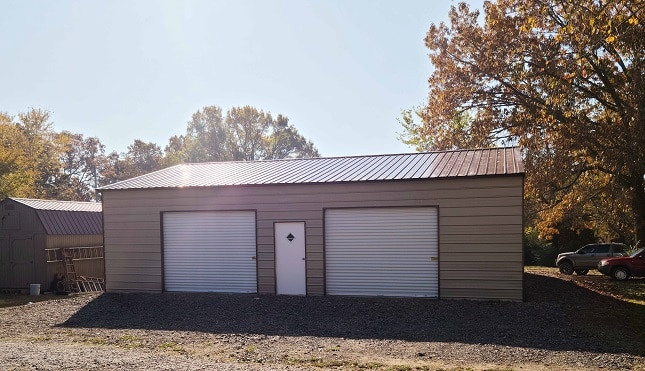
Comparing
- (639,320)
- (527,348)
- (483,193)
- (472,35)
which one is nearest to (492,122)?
(472,35)

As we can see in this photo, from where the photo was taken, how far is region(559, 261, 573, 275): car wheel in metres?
21.8

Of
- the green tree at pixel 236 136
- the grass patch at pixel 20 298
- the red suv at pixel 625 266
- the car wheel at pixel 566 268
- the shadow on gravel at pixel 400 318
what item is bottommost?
the car wheel at pixel 566 268

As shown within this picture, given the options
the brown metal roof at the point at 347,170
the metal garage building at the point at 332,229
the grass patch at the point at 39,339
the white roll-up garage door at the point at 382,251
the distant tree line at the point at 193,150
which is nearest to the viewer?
the grass patch at the point at 39,339

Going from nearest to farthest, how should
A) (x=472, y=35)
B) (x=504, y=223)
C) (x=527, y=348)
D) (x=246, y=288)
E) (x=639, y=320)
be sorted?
(x=527, y=348) → (x=639, y=320) → (x=504, y=223) → (x=246, y=288) → (x=472, y=35)

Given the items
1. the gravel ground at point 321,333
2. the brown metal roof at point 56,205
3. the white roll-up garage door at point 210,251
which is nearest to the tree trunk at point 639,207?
the gravel ground at point 321,333

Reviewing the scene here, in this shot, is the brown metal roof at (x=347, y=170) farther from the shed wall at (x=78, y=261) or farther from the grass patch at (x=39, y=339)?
the grass patch at (x=39, y=339)

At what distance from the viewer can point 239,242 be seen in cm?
1404

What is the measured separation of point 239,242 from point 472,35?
33.4ft

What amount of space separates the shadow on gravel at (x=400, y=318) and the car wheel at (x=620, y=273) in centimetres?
588

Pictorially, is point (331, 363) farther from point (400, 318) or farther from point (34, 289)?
point (34, 289)

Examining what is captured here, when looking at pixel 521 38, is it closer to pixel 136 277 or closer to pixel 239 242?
pixel 239 242

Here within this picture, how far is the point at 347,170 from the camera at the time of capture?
47.7ft

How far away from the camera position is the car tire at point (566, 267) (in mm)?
21781

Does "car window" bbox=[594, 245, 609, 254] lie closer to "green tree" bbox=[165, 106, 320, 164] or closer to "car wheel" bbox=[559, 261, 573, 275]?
"car wheel" bbox=[559, 261, 573, 275]
